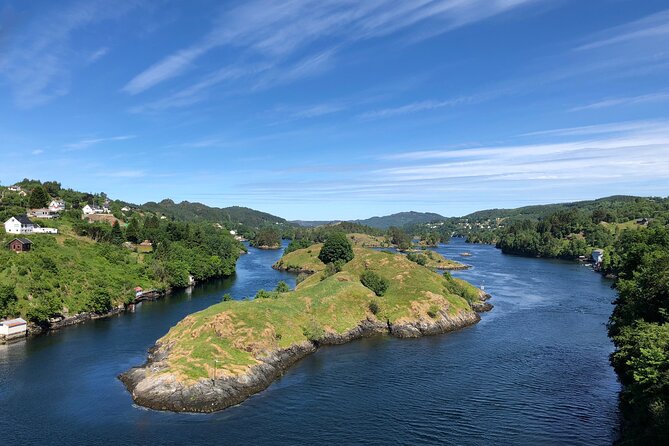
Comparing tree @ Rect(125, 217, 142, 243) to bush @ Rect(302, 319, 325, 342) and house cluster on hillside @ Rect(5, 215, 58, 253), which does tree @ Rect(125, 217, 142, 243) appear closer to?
house cluster on hillside @ Rect(5, 215, 58, 253)

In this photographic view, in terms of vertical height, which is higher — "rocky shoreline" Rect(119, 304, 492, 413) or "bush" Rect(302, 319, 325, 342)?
"bush" Rect(302, 319, 325, 342)

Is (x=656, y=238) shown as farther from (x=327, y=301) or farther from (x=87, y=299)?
(x=87, y=299)

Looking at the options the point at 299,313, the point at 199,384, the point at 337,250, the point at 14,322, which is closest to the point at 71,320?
the point at 14,322

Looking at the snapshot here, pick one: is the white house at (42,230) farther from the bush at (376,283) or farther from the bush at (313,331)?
the bush at (376,283)

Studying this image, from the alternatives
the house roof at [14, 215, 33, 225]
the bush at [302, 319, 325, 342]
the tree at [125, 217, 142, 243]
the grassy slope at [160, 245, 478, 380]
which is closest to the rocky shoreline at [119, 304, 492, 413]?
the bush at [302, 319, 325, 342]

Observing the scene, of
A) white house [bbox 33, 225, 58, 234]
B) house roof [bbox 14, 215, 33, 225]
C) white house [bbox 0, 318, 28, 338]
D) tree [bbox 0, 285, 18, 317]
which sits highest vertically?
house roof [bbox 14, 215, 33, 225]

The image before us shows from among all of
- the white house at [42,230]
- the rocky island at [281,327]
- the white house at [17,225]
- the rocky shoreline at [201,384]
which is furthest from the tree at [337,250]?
the white house at [17,225]

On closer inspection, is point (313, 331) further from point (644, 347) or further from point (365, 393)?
point (644, 347)
